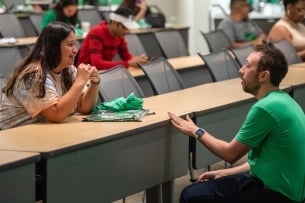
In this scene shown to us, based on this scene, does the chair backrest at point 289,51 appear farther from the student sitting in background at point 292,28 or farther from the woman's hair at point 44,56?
the woman's hair at point 44,56

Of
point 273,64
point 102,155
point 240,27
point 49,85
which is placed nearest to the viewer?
point 102,155

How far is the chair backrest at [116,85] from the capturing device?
15.7ft

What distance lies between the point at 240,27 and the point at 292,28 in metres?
1.55

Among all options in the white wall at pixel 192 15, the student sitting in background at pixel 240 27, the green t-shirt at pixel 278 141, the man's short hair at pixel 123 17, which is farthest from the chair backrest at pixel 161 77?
the white wall at pixel 192 15

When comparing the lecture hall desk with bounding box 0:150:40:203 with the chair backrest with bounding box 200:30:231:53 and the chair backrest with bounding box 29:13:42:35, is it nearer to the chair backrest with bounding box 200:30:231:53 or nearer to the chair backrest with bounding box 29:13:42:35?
the chair backrest with bounding box 200:30:231:53

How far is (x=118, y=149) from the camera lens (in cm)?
365

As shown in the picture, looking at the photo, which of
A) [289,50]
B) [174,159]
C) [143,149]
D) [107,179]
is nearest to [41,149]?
[107,179]

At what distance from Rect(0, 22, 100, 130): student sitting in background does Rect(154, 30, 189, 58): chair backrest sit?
3.59 metres

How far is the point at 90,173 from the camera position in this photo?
3.50 m

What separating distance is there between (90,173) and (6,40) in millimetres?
4325

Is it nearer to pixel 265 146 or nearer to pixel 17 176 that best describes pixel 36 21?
pixel 265 146

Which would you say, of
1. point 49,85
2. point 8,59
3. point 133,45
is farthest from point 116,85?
point 133,45

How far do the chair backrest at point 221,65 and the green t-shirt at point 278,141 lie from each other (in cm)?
245

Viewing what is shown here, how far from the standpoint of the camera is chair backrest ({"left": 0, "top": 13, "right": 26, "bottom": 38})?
877 cm
